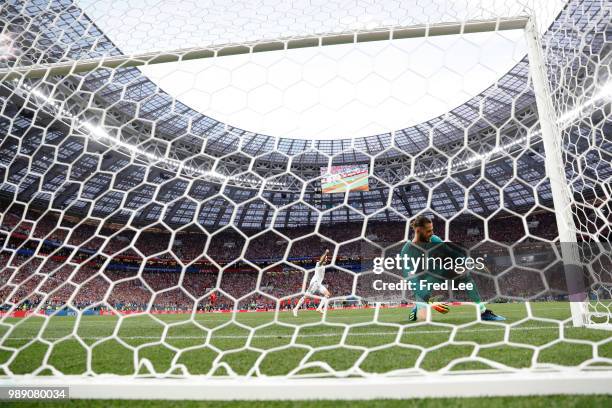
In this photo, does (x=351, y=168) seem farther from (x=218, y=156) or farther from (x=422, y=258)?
(x=218, y=156)

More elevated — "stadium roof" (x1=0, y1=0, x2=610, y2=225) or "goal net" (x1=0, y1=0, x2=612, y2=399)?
"stadium roof" (x1=0, y1=0, x2=610, y2=225)

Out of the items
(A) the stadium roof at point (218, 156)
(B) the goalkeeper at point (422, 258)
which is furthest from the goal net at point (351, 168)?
(A) the stadium roof at point (218, 156)

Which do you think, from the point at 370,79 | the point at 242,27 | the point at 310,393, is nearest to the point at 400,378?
the point at 310,393

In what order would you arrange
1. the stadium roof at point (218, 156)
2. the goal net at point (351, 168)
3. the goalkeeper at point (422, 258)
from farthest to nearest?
the stadium roof at point (218, 156), the goalkeeper at point (422, 258), the goal net at point (351, 168)

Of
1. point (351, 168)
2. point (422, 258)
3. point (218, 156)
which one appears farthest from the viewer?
point (218, 156)

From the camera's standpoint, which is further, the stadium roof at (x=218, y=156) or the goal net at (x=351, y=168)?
the stadium roof at (x=218, y=156)

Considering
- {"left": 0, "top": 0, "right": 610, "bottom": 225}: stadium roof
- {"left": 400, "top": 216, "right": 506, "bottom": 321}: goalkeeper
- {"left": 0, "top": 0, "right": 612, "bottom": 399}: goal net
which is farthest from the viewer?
{"left": 0, "top": 0, "right": 610, "bottom": 225}: stadium roof

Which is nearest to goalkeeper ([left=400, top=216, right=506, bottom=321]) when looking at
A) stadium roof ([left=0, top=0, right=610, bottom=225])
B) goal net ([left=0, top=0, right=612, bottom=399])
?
goal net ([left=0, top=0, right=612, bottom=399])

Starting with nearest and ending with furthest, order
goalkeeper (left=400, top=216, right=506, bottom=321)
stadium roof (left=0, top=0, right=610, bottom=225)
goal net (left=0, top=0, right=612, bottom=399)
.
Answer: goal net (left=0, top=0, right=612, bottom=399) → goalkeeper (left=400, top=216, right=506, bottom=321) → stadium roof (left=0, top=0, right=610, bottom=225)

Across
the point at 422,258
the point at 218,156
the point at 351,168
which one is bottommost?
the point at 422,258

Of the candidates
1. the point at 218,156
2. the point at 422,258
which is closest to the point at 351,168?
the point at 422,258

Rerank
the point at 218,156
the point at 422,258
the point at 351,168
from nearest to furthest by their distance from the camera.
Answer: the point at 422,258 → the point at 351,168 → the point at 218,156

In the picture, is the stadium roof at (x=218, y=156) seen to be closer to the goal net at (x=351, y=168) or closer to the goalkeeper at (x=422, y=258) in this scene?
the goalkeeper at (x=422, y=258)

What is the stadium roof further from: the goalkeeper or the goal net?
the goal net
